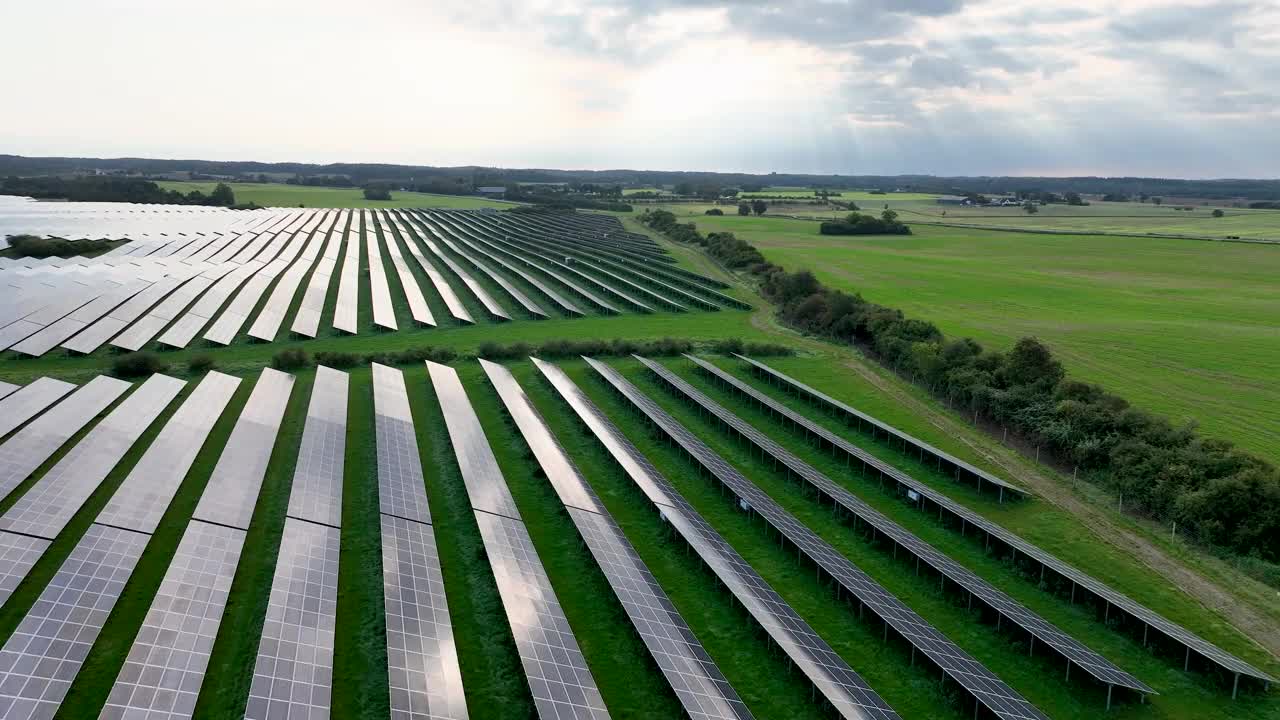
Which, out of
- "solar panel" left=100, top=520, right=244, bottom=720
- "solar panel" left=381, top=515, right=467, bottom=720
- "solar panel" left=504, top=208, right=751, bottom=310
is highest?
"solar panel" left=504, top=208, right=751, bottom=310

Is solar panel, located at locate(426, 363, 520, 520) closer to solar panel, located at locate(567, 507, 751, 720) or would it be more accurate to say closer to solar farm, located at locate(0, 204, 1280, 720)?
solar farm, located at locate(0, 204, 1280, 720)

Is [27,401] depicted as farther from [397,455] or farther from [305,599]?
[305,599]

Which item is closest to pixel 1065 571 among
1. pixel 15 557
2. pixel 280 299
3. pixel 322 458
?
pixel 322 458

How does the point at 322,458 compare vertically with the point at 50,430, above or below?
below

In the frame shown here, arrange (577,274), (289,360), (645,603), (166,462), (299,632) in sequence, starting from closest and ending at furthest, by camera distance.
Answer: (299,632) < (645,603) < (166,462) < (289,360) < (577,274)

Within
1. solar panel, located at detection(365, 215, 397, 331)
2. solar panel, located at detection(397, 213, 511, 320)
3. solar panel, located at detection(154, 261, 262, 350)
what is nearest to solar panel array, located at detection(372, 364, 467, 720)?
solar panel, located at detection(154, 261, 262, 350)

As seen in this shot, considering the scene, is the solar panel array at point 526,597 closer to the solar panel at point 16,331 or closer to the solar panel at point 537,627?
the solar panel at point 537,627

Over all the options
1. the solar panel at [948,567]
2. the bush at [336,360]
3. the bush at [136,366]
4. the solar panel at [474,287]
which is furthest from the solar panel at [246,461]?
the solar panel at [474,287]

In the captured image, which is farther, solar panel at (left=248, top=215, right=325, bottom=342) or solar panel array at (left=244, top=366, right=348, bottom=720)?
solar panel at (left=248, top=215, right=325, bottom=342)
